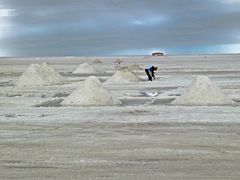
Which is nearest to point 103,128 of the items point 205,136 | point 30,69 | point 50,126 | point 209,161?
point 50,126

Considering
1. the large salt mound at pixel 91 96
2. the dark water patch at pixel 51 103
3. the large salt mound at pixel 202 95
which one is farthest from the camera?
the dark water patch at pixel 51 103

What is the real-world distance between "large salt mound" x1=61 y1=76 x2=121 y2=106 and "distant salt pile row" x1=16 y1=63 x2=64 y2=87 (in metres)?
10.8

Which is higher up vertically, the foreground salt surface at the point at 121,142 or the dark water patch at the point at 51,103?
the foreground salt surface at the point at 121,142

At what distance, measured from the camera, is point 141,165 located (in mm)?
7934

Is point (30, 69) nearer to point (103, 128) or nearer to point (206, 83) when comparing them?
point (206, 83)

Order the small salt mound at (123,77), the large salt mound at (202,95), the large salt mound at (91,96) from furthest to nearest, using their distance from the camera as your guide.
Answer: the small salt mound at (123,77) → the large salt mound at (91,96) → the large salt mound at (202,95)

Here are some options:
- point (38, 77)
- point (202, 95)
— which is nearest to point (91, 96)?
point (202, 95)

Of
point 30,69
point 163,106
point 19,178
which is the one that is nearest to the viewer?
point 19,178

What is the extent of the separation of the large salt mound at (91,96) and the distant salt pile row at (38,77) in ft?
35.5

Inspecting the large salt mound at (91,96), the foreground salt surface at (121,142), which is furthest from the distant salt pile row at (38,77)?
the foreground salt surface at (121,142)

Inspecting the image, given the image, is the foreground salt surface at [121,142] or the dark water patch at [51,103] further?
the dark water patch at [51,103]

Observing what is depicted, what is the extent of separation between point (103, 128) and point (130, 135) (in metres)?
1.35

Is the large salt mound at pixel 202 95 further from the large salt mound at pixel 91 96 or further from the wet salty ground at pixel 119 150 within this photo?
the wet salty ground at pixel 119 150

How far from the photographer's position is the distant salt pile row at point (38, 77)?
28953 millimetres
